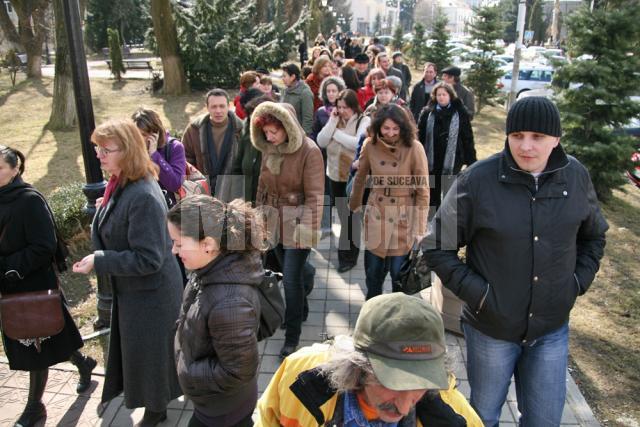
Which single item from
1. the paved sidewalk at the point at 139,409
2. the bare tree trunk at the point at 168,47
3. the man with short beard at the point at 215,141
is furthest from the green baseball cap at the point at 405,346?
the bare tree trunk at the point at 168,47

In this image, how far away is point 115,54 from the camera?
20.9 metres

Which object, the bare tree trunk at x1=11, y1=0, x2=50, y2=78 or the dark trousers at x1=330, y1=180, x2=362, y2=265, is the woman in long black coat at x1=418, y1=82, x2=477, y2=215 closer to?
the dark trousers at x1=330, y1=180, x2=362, y2=265

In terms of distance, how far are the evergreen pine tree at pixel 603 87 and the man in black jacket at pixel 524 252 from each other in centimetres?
673

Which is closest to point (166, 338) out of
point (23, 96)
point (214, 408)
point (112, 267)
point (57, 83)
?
point (112, 267)

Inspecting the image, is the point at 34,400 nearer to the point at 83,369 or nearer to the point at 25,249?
the point at 83,369

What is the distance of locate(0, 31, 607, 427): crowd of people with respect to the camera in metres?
1.80

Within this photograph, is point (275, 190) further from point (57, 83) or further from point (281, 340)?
point (57, 83)

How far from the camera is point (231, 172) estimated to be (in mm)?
5051

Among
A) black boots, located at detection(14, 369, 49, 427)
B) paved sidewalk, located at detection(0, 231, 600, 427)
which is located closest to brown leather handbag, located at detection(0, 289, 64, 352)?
black boots, located at detection(14, 369, 49, 427)

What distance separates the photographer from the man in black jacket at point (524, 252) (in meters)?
2.53

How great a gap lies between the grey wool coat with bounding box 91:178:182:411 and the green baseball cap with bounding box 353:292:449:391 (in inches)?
63.9

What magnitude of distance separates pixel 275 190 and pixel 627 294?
404cm

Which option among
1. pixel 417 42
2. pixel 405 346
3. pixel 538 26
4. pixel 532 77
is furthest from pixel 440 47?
pixel 538 26

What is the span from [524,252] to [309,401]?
1301 millimetres
